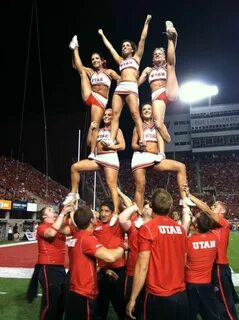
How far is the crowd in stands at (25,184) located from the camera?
3248 centimetres

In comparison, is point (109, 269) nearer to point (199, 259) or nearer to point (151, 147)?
point (199, 259)

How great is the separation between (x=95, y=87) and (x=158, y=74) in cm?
98

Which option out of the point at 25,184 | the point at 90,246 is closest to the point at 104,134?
the point at 90,246

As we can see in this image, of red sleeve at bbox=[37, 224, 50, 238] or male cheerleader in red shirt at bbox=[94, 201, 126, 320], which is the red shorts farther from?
red sleeve at bbox=[37, 224, 50, 238]

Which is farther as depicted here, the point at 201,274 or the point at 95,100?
the point at 95,100

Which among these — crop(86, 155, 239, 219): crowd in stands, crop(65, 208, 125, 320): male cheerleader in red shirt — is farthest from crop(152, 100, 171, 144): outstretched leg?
crop(86, 155, 239, 219): crowd in stands

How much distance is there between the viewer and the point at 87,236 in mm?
4066

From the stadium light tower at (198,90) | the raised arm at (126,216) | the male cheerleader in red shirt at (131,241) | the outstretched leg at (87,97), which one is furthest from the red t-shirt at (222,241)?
the stadium light tower at (198,90)

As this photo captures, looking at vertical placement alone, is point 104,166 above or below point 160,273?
above

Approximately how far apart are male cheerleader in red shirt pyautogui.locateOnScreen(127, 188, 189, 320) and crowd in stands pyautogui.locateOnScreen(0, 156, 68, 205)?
28204 millimetres

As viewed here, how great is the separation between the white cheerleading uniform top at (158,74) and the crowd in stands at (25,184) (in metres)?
26.4

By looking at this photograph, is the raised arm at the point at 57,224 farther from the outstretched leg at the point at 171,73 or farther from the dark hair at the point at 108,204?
the outstretched leg at the point at 171,73

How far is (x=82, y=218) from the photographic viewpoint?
4176 mm

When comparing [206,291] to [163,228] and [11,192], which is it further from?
[11,192]
